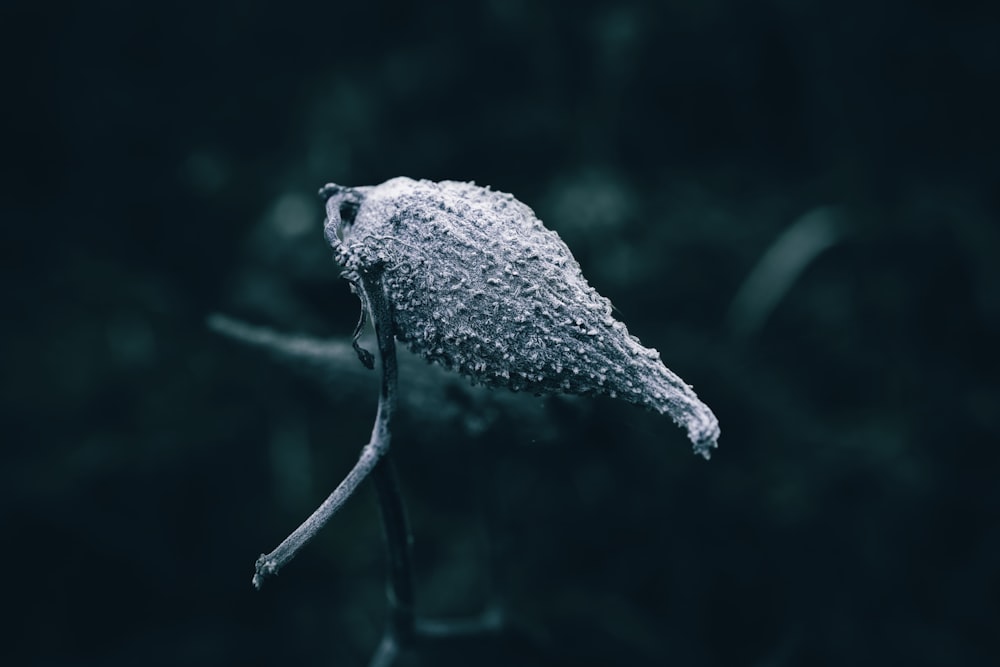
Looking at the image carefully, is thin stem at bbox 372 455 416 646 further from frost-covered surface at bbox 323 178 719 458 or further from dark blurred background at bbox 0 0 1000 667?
dark blurred background at bbox 0 0 1000 667

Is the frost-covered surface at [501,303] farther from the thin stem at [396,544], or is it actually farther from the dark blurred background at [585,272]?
the dark blurred background at [585,272]

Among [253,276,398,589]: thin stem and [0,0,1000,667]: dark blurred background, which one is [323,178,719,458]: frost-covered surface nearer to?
[253,276,398,589]: thin stem

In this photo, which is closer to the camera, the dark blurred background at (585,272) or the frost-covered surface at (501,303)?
the frost-covered surface at (501,303)

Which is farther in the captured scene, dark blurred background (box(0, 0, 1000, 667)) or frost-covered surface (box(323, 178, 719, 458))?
dark blurred background (box(0, 0, 1000, 667))

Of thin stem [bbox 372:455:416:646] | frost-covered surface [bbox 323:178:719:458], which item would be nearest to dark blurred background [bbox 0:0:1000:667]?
thin stem [bbox 372:455:416:646]

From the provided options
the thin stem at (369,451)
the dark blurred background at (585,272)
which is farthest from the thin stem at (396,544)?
the dark blurred background at (585,272)

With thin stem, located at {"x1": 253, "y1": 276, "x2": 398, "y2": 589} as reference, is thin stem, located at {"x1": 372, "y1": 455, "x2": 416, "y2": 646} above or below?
below
